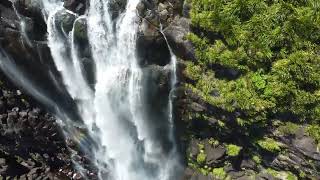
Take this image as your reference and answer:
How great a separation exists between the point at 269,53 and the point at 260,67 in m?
0.68

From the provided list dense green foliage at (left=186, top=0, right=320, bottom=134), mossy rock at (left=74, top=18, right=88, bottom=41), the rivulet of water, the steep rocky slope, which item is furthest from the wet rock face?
dense green foliage at (left=186, top=0, right=320, bottom=134)

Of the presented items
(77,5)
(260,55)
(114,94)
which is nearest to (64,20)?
(77,5)

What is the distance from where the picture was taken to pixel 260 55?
13.5 meters

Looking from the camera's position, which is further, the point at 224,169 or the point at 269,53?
the point at 224,169

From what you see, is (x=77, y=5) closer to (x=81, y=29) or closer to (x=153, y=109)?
(x=81, y=29)

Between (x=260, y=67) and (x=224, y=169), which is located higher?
(x=260, y=67)

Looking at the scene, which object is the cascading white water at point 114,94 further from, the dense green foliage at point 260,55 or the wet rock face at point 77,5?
the dense green foliage at point 260,55

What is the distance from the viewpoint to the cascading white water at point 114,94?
1543 cm

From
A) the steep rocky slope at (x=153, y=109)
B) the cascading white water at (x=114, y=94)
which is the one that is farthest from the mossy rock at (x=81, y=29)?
the cascading white water at (x=114, y=94)

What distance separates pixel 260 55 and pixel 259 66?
474 mm

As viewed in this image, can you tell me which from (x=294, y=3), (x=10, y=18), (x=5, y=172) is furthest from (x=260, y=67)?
(x=5, y=172)

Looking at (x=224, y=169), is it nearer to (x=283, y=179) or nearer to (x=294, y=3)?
(x=283, y=179)

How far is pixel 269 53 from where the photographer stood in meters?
13.3

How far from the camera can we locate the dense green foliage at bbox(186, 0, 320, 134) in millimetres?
12844
